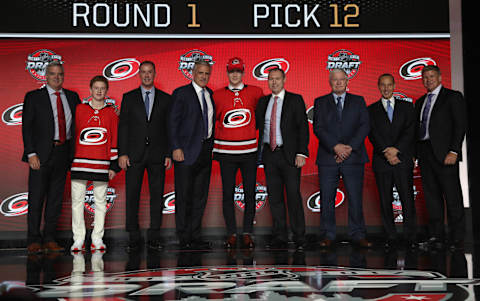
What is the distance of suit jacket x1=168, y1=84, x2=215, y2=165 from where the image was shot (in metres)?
4.38

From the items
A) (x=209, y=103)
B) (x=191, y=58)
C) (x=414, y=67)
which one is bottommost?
(x=209, y=103)

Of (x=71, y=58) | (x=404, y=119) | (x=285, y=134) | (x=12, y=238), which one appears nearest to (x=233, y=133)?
(x=285, y=134)

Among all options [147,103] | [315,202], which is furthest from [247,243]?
[147,103]

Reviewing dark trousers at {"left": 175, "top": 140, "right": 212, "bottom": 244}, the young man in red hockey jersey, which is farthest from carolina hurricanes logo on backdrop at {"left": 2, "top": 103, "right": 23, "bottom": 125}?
the young man in red hockey jersey

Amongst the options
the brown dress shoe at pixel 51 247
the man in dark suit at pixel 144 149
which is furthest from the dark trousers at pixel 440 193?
the brown dress shoe at pixel 51 247

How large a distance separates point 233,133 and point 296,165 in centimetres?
60

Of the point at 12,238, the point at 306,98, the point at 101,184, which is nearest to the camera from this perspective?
the point at 101,184

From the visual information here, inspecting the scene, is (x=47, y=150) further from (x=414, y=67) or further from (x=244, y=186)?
(x=414, y=67)

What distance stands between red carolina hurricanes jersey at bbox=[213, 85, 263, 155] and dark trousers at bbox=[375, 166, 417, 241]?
1189mm

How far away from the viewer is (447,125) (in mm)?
4379

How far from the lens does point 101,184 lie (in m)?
4.27

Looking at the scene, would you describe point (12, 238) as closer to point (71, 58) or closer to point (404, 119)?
point (71, 58)

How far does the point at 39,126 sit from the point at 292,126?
7.04ft

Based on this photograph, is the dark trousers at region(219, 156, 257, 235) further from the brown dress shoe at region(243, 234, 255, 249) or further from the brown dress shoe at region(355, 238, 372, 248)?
the brown dress shoe at region(355, 238, 372, 248)
